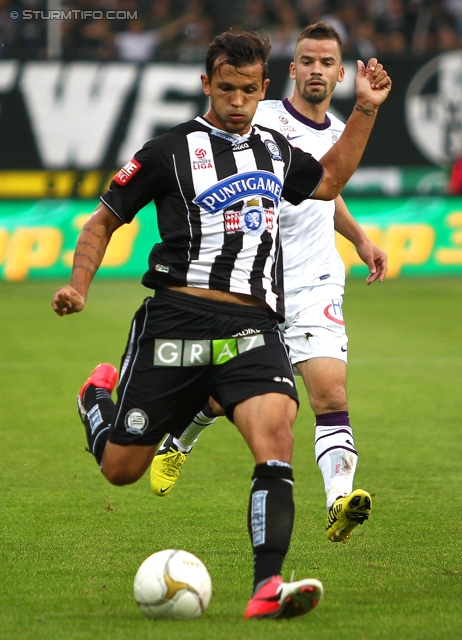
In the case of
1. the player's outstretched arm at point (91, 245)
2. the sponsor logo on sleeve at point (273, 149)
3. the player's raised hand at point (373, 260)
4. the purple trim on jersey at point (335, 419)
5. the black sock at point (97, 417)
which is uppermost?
the sponsor logo on sleeve at point (273, 149)

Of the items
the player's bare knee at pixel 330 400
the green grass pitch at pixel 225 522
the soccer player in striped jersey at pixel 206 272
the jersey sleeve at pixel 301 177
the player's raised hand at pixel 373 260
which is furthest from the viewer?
the player's raised hand at pixel 373 260

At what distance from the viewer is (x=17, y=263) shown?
17.4 metres

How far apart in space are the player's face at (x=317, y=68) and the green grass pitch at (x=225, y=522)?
7.21ft

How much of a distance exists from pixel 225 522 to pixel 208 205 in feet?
6.18

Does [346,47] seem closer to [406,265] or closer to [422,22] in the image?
[422,22]

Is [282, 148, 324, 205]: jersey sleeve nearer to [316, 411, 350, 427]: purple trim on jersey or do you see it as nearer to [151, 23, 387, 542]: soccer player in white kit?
[151, 23, 387, 542]: soccer player in white kit

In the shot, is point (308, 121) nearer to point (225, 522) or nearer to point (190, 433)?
point (190, 433)

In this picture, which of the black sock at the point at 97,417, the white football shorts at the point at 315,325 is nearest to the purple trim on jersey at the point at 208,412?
the white football shorts at the point at 315,325

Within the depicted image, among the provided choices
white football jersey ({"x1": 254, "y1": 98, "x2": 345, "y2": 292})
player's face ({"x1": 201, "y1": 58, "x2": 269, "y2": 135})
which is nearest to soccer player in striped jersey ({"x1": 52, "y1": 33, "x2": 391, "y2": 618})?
player's face ({"x1": 201, "y1": 58, "x2": 269, "y2": 135})

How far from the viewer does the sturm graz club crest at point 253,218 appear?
171 inches

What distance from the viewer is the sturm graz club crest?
171 inches

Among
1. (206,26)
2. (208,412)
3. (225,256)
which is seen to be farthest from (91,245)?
(206,26)

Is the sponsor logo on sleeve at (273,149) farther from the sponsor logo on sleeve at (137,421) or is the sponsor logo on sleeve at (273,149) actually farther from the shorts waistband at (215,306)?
the sponsor logo on sleeve at (137,421)

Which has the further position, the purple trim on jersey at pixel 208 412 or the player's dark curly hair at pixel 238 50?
the purple trim on jersey at pixel 208 412
